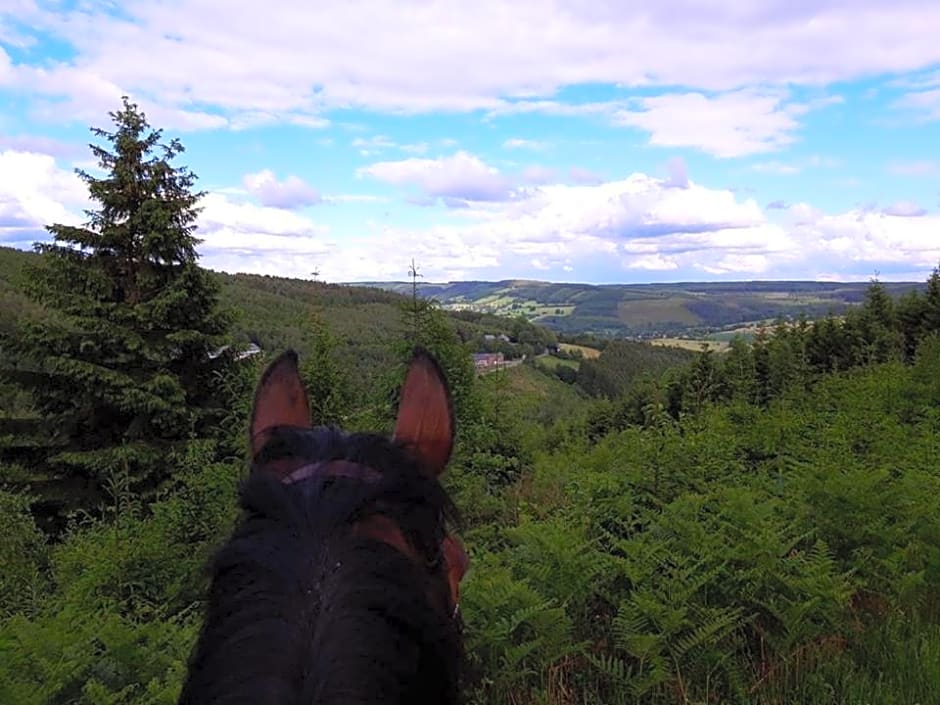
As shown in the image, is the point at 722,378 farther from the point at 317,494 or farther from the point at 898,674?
the point at 317,494

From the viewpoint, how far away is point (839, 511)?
445 cm

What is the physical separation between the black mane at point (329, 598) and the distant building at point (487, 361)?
26.6ft

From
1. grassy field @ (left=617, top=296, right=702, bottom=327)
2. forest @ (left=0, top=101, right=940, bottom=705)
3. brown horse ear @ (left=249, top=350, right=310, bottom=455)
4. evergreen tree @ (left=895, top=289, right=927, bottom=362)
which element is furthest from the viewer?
grassy field @ (left=617, top=296, right=702, bottom=327)

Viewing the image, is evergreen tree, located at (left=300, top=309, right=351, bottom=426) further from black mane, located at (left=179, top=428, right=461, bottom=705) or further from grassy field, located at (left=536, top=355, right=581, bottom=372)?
grassy field, located at (left=536, top=355, right=581, bottom=372)

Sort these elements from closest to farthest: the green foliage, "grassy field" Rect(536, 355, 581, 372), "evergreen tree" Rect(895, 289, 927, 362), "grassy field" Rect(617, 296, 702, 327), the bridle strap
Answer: the bridle strap
the green foliage
"evergreen tree" Rect(895, 289, 927, 362)
"grassy field" Rect(536, 355, 581, 372)
"grassy field" Rect(617, 296, 702, 327)

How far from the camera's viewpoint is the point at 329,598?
4.49ft

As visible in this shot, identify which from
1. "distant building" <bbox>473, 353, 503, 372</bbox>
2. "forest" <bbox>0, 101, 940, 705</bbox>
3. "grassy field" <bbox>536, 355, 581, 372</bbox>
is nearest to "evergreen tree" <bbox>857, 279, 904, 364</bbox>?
"forest" <bbox>0, 101, 940, 705</bbox>

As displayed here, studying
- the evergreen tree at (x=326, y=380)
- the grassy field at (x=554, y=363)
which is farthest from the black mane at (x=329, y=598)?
the grassy field at (x=554, y=363)

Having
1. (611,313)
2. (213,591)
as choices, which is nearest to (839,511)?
(213,591)

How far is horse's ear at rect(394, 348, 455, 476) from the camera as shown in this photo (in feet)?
6.03

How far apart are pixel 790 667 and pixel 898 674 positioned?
1.39ft

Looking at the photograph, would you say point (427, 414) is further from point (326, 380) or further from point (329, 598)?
point (326, 380)

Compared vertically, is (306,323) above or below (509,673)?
above

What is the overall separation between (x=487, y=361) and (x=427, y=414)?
869 cm
